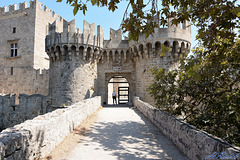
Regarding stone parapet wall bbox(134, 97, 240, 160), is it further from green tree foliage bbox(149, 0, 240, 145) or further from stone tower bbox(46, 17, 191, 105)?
stone tower bbox(46, 17, 191, 105)

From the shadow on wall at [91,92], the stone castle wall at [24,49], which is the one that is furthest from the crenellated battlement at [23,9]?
the shadow on wall at [91,92]

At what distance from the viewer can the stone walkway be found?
3844 millimetres

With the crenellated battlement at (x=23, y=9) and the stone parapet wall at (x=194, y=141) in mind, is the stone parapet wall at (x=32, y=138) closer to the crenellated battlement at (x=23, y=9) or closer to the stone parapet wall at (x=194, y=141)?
the stone parapet wall at (x=194, y=141)

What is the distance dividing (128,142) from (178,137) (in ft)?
4.82

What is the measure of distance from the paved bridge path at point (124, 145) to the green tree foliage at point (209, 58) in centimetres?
122

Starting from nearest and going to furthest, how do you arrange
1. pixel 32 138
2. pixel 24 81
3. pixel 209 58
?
pixel 32 138 < pixel 209 58 < pixel 24 81

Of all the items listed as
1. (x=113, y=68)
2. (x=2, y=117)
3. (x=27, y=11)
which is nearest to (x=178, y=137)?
(x=113, y=68)

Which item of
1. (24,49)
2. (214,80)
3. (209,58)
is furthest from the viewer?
(24,49)

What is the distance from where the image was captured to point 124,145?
462 centimetres

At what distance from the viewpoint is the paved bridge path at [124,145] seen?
3844 mm

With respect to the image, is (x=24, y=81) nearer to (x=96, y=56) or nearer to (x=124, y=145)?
(x=96, y=56)

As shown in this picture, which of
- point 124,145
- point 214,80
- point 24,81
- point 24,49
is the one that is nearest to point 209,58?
point 214,80

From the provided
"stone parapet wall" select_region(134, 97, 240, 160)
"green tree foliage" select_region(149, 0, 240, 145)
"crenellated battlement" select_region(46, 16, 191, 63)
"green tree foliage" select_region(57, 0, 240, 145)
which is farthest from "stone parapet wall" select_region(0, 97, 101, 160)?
"crenellated battlement" select_region(46, 16, 191, 63)

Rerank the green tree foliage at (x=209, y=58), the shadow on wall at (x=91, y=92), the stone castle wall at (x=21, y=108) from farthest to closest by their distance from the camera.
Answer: the stone castle wall at (x=21, y=108), the shadow on wall at (x=91, y=92), the green tree foliage at (x=209, y=58)
